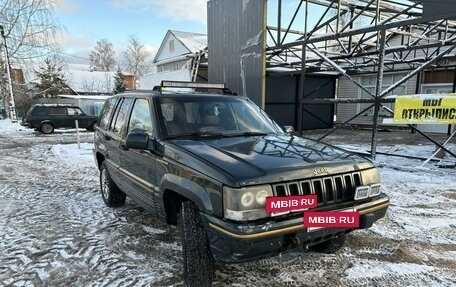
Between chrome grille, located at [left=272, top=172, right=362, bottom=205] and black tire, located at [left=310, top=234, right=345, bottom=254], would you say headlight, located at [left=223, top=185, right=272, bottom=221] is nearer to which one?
chrome grille, located at [left=272, top=172, right=362, bottom=205]

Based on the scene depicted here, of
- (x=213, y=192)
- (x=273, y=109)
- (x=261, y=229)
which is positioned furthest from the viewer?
(x=273, y=109)

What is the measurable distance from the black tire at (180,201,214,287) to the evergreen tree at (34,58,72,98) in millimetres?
31880

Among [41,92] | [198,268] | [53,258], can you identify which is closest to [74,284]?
[53,258]

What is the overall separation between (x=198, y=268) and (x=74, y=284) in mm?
1208

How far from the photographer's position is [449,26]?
1091cm

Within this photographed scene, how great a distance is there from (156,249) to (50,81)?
34593 mm

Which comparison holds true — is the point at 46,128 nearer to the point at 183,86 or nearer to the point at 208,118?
the point at 183,86

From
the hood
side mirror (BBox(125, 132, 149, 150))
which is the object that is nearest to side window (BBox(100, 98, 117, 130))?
side mirror (BBox(125, 132, 149, 150))

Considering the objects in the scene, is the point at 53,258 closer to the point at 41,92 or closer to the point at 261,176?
the point at 261,176

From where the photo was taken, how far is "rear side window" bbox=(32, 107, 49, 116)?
1739 cm

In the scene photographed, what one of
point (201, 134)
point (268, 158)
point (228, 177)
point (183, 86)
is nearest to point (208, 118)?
point (201, 134)

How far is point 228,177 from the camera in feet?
8.03

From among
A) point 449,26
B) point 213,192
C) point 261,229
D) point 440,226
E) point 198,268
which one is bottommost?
point 440,226

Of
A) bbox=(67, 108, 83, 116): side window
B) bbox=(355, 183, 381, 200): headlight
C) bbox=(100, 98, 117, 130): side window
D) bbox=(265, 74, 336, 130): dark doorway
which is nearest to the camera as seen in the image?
bbox=(355, 183, 381, 200): headlight
